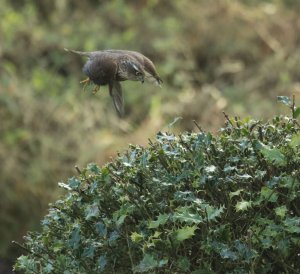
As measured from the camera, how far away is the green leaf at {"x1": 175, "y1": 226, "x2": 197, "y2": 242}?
2.56 m

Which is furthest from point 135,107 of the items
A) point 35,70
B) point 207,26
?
point 207,26

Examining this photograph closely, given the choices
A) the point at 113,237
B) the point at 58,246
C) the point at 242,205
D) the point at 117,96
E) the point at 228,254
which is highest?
the point at 117,96

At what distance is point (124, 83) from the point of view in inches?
388

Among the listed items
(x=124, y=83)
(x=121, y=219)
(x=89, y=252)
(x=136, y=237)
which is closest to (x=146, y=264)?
(x=136, y=237)

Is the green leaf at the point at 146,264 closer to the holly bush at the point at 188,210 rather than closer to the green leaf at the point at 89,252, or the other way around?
the holly bush at the point at 188,210

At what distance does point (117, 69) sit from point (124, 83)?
6.77 metres

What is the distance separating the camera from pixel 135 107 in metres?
9.48

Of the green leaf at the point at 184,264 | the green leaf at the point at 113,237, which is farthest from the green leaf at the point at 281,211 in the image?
the green leaf at the point at 113,237

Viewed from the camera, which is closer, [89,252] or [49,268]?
[89,252]

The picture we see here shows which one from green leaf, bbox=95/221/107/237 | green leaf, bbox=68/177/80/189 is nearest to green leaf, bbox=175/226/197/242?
green leaf, bbox=95/221/107/237

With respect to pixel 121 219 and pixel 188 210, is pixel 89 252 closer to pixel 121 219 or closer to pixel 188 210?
pixel 121 219

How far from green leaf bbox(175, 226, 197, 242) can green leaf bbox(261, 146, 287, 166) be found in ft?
1.16

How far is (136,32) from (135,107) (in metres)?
1.72

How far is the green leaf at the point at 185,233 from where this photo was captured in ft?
8.41
